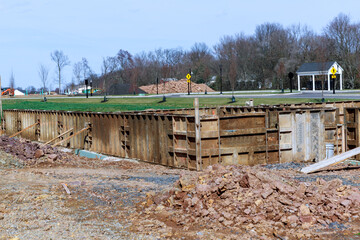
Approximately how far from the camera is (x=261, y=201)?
28.8 ft

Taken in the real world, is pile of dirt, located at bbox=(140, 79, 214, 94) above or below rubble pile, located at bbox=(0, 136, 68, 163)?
above

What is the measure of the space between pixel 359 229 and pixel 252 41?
100 metres

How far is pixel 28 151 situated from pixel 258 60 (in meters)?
81.3

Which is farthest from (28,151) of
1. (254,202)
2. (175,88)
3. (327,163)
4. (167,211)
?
(175,88)

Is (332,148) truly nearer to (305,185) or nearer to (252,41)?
(305,185)

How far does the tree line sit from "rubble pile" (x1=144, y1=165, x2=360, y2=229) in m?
56.6

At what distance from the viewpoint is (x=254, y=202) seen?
8.80 metres

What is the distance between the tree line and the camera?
78250 mm

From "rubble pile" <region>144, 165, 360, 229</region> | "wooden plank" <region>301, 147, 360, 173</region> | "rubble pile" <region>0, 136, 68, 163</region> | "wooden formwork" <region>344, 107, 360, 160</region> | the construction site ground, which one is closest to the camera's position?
the construction site ground

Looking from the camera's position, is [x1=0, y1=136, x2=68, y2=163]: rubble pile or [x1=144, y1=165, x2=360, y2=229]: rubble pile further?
[x1=0, y1=136, x2=68, y2=163]: rubble pile

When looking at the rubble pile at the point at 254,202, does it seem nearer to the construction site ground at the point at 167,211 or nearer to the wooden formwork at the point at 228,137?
the construction site ground at the point at 167,211

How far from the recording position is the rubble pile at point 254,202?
331 inches

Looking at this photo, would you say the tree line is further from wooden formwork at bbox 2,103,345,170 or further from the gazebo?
wooden formwork at bbox 2,103,345,170

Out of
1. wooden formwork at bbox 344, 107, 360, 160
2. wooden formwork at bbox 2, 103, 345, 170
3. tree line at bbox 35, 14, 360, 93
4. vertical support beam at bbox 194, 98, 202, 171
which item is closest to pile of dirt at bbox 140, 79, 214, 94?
tree line at bbox 35, 14, 360, 93
